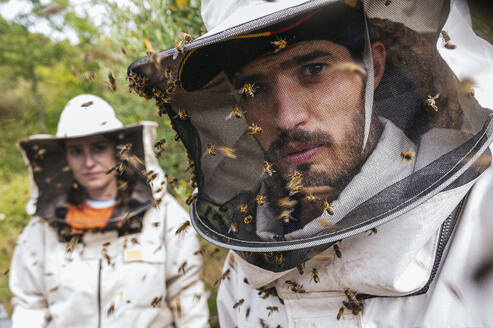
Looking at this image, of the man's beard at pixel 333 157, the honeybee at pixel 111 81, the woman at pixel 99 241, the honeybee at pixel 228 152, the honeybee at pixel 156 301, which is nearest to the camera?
the man's beard at pixel 333 157

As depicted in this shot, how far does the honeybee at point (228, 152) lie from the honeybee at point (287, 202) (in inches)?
13.6

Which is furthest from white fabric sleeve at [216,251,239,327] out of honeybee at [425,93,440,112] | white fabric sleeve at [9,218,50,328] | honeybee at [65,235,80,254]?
white fabric sleeve at [9,218,50,328]

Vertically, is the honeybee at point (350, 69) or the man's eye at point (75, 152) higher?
the honeybee at point (350, 69)

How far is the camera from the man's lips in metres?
1.41

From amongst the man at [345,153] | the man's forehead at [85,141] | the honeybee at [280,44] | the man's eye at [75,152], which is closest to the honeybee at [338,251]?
the man at [345,153]

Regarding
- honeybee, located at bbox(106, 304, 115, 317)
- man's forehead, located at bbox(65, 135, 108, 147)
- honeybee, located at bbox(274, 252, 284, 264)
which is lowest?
honeybee, located at bbox(106, 304, 115, 317)

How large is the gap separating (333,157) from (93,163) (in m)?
3.03

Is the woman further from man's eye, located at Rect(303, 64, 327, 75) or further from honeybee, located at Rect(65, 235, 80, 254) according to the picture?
man's eye, located at Rect(303, 64, 327, 75)

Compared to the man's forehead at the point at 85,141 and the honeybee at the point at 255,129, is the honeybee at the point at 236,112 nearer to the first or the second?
the honeybee at the point at 255,129

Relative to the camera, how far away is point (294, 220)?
149 cm

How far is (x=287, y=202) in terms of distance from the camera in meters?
1.50

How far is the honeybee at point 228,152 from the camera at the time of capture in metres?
1.69

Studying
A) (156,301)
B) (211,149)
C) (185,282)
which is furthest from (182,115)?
(185,282)

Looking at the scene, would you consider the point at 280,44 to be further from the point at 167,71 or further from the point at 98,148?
the point at 98,148
